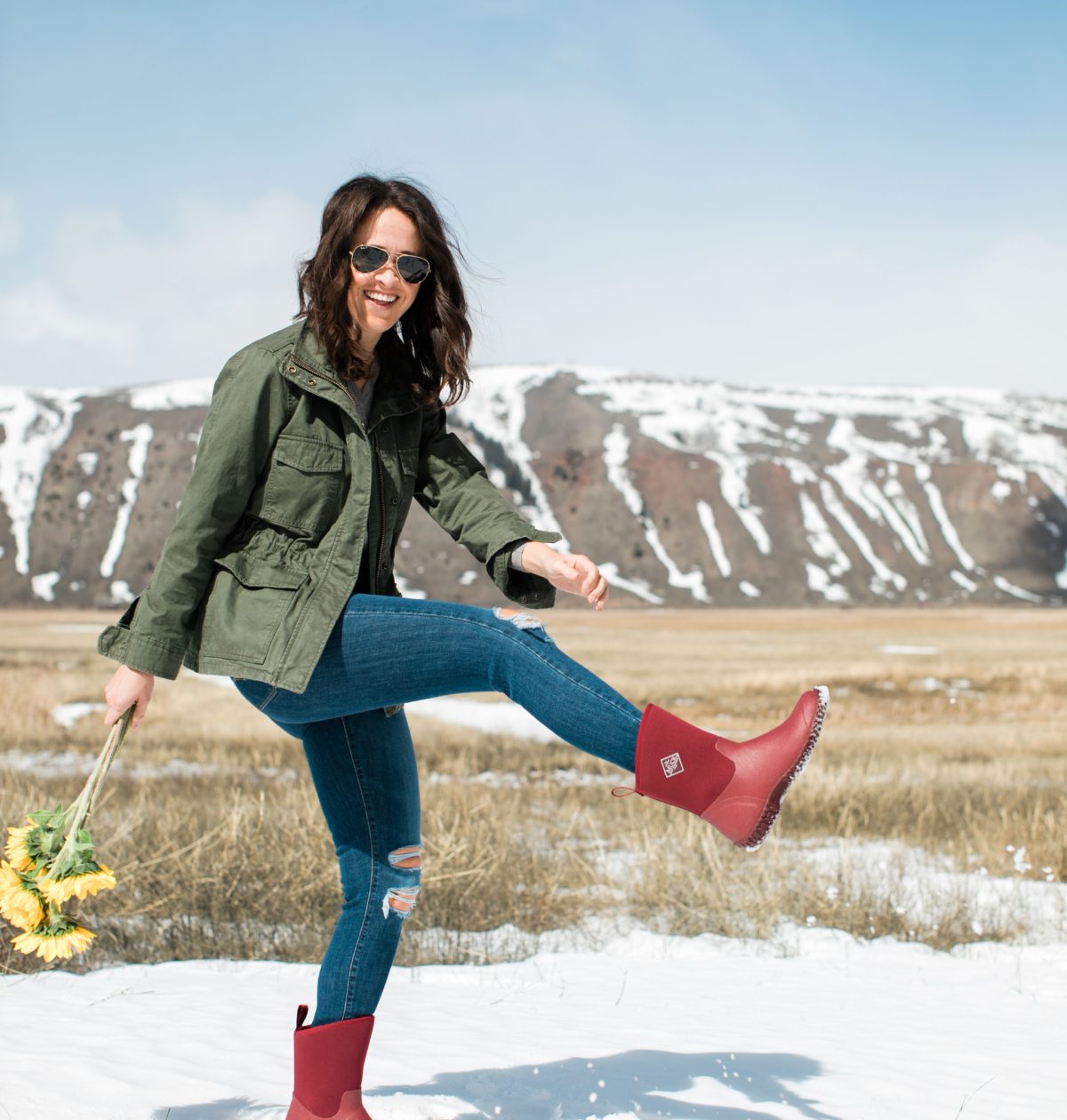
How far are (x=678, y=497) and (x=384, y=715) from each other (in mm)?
99957

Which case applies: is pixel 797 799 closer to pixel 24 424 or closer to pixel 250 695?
pixel 250 695

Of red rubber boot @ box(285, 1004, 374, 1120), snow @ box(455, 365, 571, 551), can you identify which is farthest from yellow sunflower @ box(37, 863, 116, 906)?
snow @ box(455, 365, 571, 551)

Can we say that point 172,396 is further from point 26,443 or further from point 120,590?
point 120,590

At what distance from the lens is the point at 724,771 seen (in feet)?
8.35

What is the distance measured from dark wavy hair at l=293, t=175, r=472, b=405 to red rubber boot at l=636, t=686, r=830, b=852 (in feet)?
3.44

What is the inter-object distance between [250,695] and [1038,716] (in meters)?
22.2

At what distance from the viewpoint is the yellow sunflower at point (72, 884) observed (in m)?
2.55

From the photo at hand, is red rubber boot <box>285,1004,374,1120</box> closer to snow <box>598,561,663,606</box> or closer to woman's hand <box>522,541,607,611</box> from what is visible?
woman's hand <box>522,541,607,611</box>

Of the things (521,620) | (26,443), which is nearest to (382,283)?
(521,620)

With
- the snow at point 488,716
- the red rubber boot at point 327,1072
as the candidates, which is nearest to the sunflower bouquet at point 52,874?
the red rubber boot at point 327,1072

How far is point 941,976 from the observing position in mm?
5809

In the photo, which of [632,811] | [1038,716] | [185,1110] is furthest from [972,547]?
[185,1110]

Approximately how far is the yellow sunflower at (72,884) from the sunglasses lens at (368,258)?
58.3 inches

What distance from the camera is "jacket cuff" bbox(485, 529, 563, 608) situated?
2844 millimetres
